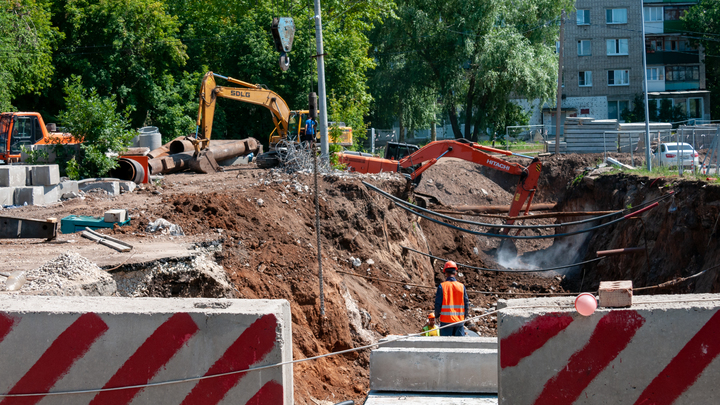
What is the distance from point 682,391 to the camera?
3.29 meters

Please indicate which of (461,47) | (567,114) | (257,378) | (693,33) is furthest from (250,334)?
(693,33)

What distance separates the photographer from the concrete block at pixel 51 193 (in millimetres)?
13672

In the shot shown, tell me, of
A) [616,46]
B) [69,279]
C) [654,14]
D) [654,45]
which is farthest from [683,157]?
[654,45]

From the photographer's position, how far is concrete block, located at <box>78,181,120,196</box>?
13.8 meters

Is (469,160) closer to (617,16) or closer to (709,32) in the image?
(617,16)

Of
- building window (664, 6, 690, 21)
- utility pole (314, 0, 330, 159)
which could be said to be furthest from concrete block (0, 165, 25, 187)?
building window (664, 6, 690, 21)

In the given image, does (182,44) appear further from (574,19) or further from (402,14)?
(574,19)

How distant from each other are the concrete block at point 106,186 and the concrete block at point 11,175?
1.37 metres

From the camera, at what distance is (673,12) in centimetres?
5009

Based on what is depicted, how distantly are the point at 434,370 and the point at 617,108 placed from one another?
158ft

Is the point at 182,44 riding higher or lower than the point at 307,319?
higher

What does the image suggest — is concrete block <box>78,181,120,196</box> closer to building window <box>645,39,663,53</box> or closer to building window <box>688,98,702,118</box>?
building window <box>688,98,702,118</box>

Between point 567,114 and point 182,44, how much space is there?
103 ft

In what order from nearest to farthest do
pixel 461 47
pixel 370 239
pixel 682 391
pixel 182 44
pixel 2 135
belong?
pixel 682 391 → pixel 370 239 → pixel 2 135 → pixel 182 44 → pixel 461 47
